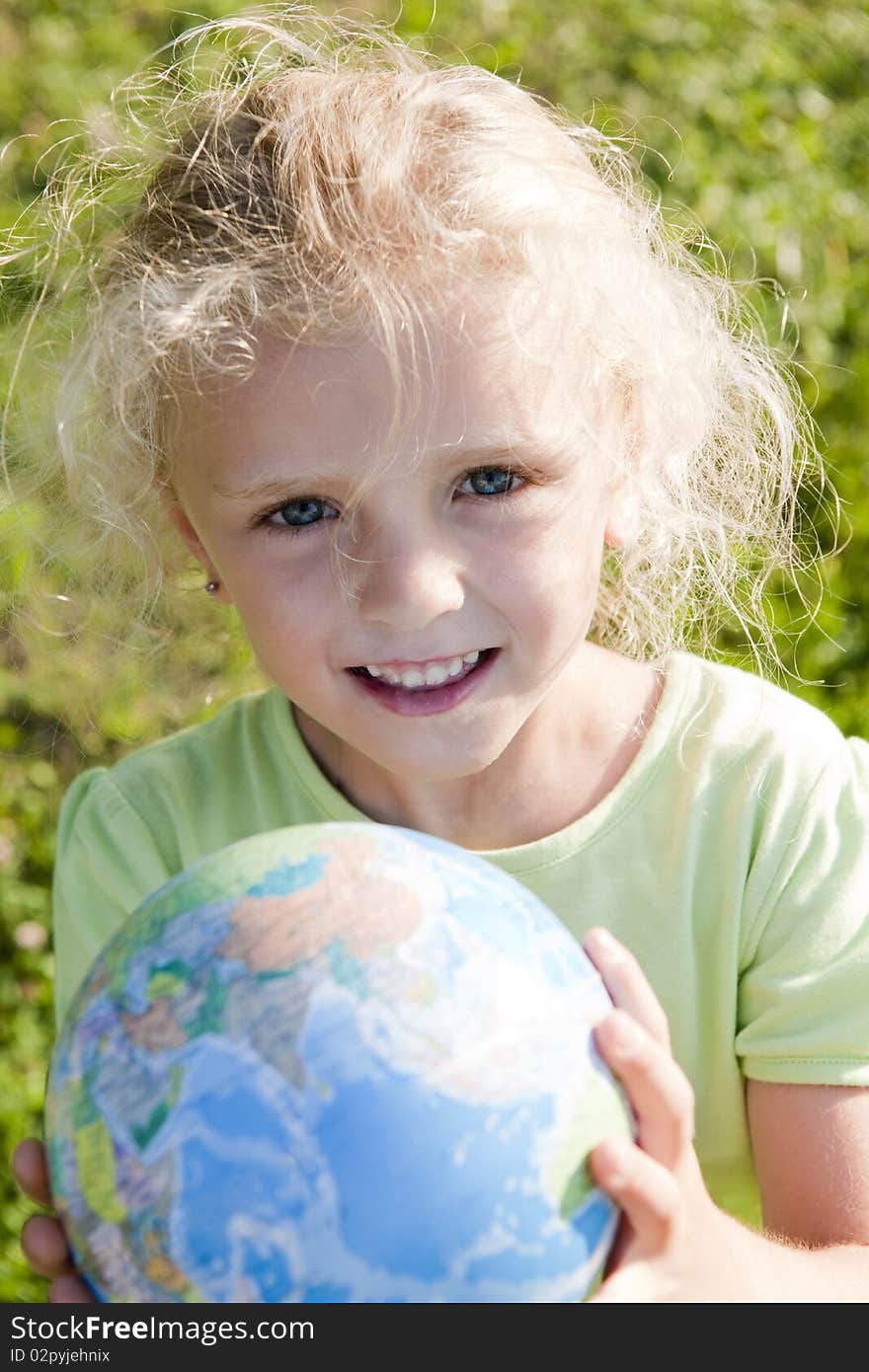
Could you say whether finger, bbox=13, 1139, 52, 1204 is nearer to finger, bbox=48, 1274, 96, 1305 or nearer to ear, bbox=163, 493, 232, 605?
finger, bbox=48, 1274, 96, 1305

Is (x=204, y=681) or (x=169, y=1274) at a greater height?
(x=169, y=1274)

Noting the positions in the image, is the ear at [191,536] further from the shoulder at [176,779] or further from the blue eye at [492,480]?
the blue eye at [492,480]

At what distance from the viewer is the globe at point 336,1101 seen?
5.89ft

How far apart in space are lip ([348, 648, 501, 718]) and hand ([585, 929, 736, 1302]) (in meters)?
0.53

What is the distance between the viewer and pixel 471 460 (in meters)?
2.38

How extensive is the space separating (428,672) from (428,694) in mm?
36

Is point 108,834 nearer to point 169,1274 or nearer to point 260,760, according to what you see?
point 260,760

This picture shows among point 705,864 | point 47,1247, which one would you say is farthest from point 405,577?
point 47,1247

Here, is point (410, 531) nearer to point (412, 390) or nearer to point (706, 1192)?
point (412, 390)

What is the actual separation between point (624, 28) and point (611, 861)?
435 centimetres

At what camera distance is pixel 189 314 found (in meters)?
2.44
